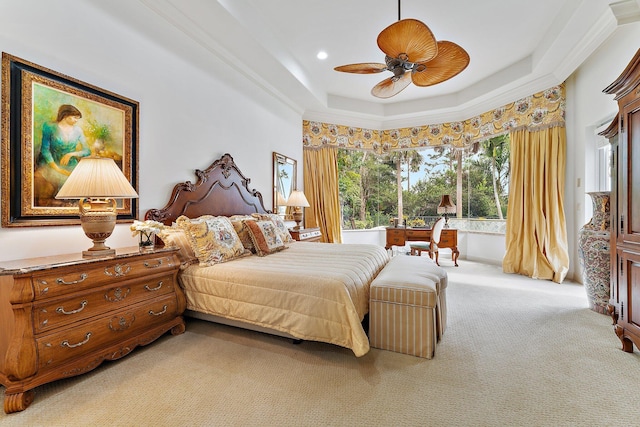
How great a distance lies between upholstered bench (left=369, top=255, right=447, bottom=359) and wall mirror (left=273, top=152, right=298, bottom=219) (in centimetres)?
276

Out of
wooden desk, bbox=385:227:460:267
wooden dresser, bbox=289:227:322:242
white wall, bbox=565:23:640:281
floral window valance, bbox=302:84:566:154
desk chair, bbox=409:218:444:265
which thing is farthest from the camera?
wooden desk, bbox=385:227:460:267

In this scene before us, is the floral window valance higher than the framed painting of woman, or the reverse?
the floral window valance

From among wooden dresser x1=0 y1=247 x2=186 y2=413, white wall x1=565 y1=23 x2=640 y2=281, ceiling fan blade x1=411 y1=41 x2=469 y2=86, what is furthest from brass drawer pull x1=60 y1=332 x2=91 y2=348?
white wall x1=565 y1=23 x2=640 y2=281

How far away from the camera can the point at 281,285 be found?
2078mm

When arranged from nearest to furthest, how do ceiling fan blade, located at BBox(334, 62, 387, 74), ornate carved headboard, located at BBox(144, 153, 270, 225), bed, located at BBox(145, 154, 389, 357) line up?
bed, located at BBox(145, 154, 389, 357) → ceiling fan blade, located at BBox(334, 62, 387, 74) → ornate carved headboard, located at BBox(144, 153, 270, 225)

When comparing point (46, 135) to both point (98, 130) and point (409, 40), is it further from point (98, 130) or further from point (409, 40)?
point (409, 40)

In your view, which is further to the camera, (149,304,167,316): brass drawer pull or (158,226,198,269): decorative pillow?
(158,226,198,269): decorative pillow

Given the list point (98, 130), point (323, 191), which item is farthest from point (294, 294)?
point (323, 191)

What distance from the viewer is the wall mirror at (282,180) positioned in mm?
4586

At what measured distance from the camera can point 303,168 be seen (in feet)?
18.1

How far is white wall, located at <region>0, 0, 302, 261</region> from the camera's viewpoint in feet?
6.31

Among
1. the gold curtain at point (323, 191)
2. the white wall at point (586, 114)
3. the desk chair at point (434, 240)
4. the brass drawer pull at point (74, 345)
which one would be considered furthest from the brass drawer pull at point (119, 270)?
the white wall at point (586, 114)

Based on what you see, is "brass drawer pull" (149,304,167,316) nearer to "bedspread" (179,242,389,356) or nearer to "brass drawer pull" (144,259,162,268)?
"bedspread" (179,242,389,356)

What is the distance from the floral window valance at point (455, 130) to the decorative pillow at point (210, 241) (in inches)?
130
